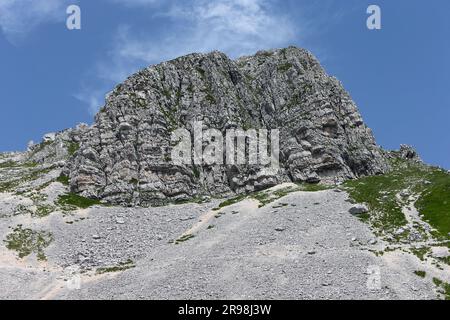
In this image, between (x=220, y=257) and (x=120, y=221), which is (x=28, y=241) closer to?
(x=120, y=221)

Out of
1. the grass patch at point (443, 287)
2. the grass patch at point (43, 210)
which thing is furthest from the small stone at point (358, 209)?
the grass patch at point (43, 210)

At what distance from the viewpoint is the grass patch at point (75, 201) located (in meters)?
85.6

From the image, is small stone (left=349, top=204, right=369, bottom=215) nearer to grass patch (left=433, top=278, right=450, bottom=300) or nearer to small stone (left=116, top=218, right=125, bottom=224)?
grass patch (left=433, top=278, right=450, bottom=300)

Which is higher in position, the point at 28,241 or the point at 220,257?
the point at 28,241

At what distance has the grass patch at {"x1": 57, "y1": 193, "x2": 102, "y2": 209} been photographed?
8562 centimetres

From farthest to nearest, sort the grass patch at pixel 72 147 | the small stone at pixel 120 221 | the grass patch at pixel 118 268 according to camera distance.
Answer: the grass patch at pixel 72 147, the small stone at pixel 120 221, the grass patch at pixel 118 268

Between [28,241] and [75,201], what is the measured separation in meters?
20.2

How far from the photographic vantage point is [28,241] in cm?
6819

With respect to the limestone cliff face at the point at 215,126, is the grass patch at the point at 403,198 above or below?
below

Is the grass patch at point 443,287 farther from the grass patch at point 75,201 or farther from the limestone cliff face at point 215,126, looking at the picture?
the grass patch at point 75,201

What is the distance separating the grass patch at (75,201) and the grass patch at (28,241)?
13822 mm

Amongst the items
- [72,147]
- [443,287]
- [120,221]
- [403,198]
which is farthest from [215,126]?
[443,287]
